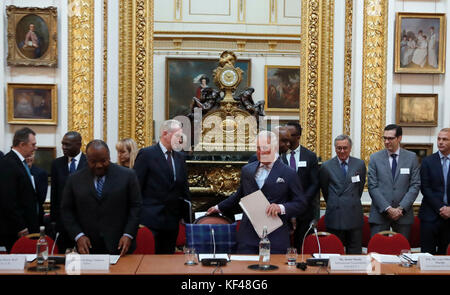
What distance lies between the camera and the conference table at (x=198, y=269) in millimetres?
3928

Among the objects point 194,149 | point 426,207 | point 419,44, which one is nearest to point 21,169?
point 194,149

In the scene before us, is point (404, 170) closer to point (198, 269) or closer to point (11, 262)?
point (198, 269)

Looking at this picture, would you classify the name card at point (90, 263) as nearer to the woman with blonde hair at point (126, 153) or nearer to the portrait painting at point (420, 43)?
the woman with blonde hair at point (126, 153)

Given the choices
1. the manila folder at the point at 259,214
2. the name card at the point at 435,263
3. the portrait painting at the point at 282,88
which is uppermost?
the portrait painting at the point at 282,88

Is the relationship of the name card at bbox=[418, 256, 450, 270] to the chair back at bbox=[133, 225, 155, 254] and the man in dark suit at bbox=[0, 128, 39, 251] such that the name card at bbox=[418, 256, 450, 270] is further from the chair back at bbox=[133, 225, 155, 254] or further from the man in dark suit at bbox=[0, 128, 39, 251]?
the man in dark suit at bbox=[0, 128, 39, 251]

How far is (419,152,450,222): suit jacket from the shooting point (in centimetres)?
627

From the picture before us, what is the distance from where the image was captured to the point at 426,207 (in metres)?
6.38

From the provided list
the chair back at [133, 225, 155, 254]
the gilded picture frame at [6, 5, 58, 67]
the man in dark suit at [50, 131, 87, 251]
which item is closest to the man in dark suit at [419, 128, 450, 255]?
the chair back at [133, 225, 155, 254]

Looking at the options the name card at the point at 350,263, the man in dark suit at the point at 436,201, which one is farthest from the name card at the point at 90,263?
the man in dark suit at the point at 436,201

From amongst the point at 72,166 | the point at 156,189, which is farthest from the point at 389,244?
the point at 72,166

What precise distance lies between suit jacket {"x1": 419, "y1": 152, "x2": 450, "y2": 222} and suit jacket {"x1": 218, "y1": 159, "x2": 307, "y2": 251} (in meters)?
2.15

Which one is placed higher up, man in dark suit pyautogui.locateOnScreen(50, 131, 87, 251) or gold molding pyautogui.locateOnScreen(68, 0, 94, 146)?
gold molding pyautogui.locateOnScreen(68, 0, 94, 146)

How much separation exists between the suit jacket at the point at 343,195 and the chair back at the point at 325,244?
106 centimetres

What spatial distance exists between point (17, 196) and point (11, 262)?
1.59 m
